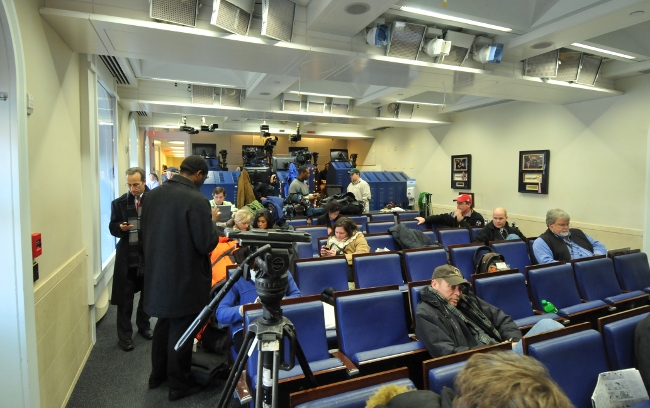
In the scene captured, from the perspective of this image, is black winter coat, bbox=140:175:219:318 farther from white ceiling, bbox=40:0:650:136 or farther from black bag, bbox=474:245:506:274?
black bag, bbox=474:245:506:274

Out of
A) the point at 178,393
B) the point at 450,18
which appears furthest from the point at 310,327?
the point at 450,18

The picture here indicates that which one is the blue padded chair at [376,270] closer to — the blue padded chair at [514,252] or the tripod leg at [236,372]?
the blue padded chair at [514,252]

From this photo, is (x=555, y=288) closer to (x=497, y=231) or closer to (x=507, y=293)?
(x=507, y=293)

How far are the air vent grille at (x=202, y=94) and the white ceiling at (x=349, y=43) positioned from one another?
674 mm

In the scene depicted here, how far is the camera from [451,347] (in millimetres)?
1807

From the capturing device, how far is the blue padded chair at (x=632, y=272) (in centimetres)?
331

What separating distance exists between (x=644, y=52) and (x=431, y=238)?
360 centimetres

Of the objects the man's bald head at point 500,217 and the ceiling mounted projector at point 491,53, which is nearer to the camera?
the ceiling mounted projector at point 491,53

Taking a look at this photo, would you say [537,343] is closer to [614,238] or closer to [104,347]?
[104,347]

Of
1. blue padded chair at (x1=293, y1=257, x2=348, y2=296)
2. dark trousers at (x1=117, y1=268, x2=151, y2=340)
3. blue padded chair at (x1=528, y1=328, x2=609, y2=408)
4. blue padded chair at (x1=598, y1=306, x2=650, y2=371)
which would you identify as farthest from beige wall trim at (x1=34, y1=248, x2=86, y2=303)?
blue padded chair at (x1=598, y1=306, x2=650, y2=371)

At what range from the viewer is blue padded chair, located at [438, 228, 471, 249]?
14.0 ft

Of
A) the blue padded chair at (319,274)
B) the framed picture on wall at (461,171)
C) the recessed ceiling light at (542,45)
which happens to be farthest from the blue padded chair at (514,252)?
the framed picture on wall at (461,171)

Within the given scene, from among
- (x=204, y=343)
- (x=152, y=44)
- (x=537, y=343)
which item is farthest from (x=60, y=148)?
(x=537, y=343)

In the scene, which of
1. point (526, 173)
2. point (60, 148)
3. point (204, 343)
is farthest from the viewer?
point (526, 173)
